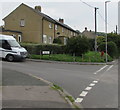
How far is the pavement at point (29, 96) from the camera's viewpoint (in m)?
6.47

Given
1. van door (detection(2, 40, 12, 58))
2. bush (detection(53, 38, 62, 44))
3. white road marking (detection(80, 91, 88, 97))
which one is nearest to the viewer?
white road marking (detection(80, 91, 88, 97))

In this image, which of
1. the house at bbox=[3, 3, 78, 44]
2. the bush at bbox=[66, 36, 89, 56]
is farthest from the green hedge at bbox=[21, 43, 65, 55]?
the house at bbox=[3, 3, 78, 44]

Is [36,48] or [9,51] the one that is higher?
[36,48]

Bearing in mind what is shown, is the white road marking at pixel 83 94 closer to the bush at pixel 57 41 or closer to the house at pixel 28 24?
the house at pixel 28 24

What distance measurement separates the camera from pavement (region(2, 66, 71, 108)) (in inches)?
255

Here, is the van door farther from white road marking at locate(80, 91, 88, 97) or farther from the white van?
white road marking at locate(80, 91, 88, 97)

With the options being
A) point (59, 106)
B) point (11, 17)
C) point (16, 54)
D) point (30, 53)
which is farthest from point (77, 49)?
point (59, 106)

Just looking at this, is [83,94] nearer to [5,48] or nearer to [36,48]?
[5,48]

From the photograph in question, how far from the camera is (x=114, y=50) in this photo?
34094 mm

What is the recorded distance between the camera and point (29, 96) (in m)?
7.49

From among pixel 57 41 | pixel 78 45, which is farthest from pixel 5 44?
pixel 57 41

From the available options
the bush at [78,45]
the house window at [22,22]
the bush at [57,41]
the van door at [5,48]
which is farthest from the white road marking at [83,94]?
the bush at [57,41]

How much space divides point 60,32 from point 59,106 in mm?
42041

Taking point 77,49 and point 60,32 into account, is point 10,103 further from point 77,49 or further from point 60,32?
point 60,32
